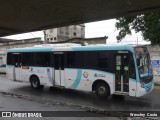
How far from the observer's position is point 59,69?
15516 mm

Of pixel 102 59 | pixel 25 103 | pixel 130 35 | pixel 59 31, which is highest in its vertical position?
pixel 59 31

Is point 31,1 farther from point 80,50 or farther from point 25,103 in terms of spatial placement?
point 80,50

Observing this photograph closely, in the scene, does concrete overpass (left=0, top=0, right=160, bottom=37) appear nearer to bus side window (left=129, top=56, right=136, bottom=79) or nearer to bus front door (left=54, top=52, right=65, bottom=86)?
bus side window (left=129, top=56, right=136, bottom=79)

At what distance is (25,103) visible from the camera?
1181 centimetres

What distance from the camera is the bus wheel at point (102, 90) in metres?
13.2

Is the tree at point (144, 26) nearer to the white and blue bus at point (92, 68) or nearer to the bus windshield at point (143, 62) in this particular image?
the bus windshield at point (143, 62)

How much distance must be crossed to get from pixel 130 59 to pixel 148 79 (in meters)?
1.51

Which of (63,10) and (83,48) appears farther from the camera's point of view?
(83,48)

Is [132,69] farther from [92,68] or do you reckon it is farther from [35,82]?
[35,82]

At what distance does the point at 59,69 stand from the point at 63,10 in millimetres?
12095


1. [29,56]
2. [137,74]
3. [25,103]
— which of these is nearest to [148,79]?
[137,74]

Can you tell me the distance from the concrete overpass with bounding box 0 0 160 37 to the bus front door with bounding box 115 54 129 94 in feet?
28.8

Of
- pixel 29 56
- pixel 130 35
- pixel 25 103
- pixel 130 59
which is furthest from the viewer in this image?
pixel 130 35

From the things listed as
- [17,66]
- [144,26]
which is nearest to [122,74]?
[17,66]
